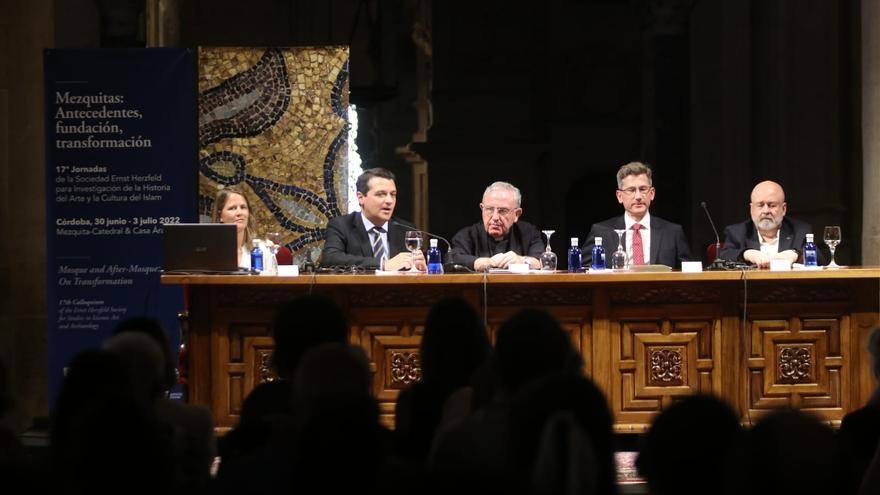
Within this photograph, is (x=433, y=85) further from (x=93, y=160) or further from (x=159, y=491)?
(x=159, y=491)

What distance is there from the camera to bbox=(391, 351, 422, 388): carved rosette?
6.41m

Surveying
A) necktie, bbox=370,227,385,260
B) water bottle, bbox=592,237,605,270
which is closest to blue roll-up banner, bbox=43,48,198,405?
necktie, bbox=370,227,385,260

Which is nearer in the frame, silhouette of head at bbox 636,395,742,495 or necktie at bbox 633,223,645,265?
silhouette of head at bbox 636,395,742,495

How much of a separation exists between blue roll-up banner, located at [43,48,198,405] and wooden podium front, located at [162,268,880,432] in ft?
4.86

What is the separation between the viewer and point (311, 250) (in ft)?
27.2

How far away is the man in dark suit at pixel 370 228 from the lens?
293 inches

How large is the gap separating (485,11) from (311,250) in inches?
278

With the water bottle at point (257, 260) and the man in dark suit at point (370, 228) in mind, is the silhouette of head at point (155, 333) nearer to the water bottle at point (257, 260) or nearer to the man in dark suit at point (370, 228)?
the water bottle at point (257, 260)

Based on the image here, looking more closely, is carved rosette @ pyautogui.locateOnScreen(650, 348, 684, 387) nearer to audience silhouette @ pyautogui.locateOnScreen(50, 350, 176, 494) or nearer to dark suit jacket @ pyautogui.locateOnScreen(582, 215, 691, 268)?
dark suit jacket @ pyautogui.locateOnScreen(582, 215, 691, 268)

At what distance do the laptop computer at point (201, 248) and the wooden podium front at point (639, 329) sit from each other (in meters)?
0.11

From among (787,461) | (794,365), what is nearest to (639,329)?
(794,365)

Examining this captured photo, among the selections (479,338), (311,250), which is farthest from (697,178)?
(479,338)

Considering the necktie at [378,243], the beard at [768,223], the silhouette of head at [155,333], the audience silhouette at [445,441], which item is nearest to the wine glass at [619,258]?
the beard at [768,223]

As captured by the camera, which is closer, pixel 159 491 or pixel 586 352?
pixel 159 491
